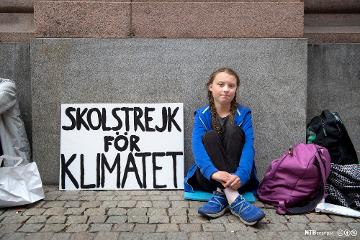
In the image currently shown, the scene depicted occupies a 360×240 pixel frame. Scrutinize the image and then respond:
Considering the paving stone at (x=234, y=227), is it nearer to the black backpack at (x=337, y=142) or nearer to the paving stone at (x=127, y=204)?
the paving stone at (x=127, y=204)

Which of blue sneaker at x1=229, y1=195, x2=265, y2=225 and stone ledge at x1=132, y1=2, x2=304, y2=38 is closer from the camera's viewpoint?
blue sneaker at x1=229, y1=195, x2=265, y2=225

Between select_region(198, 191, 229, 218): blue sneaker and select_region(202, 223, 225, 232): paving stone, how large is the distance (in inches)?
4.4

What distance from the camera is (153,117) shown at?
411 centimetres

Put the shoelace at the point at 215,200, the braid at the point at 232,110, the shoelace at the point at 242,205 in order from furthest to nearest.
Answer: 1. the braid at the point at 232,110
2. the shoelace at the point at 215,200
3. the shoelace at the point at 242,205

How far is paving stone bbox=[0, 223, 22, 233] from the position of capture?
Answer: 2992 mm

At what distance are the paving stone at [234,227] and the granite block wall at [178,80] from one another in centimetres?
125

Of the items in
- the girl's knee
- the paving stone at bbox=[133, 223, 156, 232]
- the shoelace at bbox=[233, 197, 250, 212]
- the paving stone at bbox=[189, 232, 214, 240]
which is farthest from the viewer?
the girl's knee

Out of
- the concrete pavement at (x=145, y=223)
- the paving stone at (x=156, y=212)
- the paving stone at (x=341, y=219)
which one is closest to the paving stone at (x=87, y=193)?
the concrete pavement at (x=145, y=223)

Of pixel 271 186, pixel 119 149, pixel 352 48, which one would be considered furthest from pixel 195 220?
pixel 352 48

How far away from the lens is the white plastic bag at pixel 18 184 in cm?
337

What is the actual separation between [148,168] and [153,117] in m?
0.52

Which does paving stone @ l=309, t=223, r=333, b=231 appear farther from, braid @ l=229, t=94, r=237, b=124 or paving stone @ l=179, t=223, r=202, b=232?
braid @ l=229, t=94, r=237, b=124

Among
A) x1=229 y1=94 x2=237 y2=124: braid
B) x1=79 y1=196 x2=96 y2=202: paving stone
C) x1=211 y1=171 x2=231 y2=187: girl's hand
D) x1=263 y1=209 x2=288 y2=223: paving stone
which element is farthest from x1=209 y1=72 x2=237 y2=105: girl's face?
x1=79 y1=196 x2=96 y2=202: paving stone

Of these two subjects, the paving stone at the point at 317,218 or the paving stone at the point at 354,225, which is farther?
the paving stone at the point at 317,218
